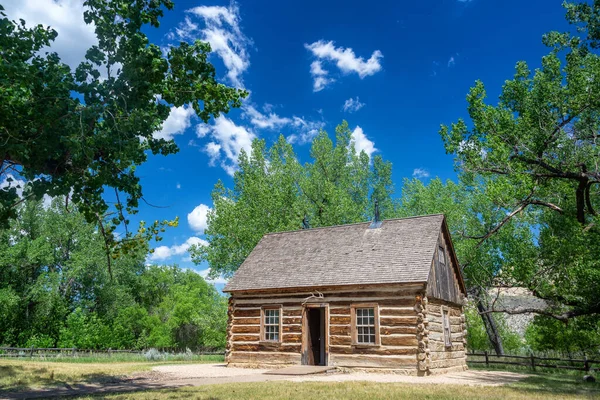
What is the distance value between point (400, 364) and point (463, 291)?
807 centimetres

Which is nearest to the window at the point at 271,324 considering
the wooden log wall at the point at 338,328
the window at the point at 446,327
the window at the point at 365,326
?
the wooden log wall at the point at 338,328

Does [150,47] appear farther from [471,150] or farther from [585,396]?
[471,150]

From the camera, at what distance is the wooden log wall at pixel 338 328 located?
17.6m

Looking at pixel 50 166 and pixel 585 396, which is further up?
pixel 50 166

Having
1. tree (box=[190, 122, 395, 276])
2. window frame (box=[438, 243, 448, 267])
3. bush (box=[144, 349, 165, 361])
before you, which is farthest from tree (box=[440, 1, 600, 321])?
bush (box=[144, 349, 165, 361])

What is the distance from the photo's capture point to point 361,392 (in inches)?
453

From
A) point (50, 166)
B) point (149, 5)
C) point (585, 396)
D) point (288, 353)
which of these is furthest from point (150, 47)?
point (288, 353)

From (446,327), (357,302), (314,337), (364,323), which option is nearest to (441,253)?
(446,327)

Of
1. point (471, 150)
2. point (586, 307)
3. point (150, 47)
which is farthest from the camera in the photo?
→ point (471, 150)

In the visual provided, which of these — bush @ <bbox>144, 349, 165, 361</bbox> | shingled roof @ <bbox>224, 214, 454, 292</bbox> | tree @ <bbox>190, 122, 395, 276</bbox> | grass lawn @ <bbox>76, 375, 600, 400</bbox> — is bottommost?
bush @ <bbox>144, 349, 165, 361</bbox>

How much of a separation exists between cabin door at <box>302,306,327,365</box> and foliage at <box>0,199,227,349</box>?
1470cm

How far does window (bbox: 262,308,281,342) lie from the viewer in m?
20.4

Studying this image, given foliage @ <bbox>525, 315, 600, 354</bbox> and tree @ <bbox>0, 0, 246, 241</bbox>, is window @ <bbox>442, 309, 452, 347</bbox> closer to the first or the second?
foliage @ <bbox>525, 315, 600, 354</bbox>

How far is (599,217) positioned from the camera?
16609 mm
